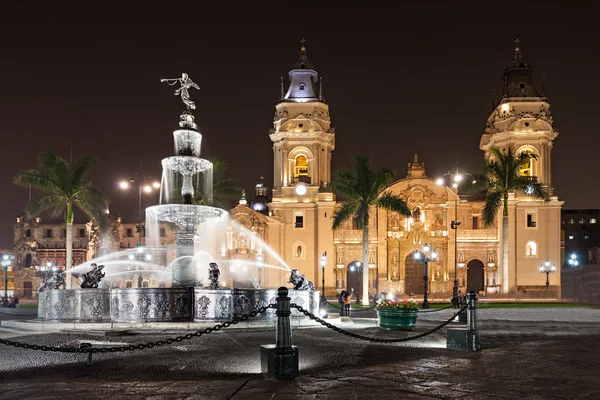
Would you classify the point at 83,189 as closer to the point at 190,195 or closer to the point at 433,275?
the point at 190,195

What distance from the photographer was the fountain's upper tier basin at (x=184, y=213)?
23859 mm

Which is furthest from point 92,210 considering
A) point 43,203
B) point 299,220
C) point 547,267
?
point 547,267

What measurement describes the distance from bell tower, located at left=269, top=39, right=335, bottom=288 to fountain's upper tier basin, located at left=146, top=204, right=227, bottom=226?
1731 inches

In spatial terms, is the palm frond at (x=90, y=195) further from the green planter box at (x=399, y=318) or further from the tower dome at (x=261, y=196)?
the tower dome at (x=261, y=196)

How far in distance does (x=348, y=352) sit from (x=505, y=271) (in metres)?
41.1

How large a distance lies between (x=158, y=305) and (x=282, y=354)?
10.4 meters

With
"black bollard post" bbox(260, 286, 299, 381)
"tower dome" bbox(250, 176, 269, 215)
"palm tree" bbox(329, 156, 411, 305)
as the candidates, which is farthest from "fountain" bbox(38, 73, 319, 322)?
"tower dome" bbox(250, 176, 269, 215)

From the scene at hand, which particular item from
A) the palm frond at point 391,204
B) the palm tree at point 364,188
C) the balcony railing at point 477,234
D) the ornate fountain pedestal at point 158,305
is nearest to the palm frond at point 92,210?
the palm tree at point 364,188

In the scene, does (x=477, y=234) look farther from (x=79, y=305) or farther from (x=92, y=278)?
(x=79, y=305)

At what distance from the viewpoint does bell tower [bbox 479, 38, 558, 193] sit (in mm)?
68250

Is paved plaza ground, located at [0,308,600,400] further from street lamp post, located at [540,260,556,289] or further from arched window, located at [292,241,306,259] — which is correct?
arched window, located at [292,241,306,259]

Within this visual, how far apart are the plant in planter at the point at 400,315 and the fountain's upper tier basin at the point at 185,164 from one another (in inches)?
346

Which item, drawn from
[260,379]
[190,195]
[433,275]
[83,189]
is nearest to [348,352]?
[260,379]

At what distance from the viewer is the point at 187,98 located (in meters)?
25.3
